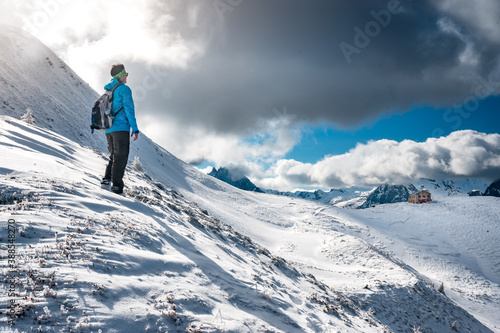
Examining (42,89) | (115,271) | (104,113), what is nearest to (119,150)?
(104,113)

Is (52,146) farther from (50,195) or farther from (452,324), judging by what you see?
(452,324)

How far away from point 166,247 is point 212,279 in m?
1.47

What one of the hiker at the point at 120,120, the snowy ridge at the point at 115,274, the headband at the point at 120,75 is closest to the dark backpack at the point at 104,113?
the hiker at the point at 120,120

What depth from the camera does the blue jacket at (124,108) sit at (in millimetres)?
7570

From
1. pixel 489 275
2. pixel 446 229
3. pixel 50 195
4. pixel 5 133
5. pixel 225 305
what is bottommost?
pixel 225 305

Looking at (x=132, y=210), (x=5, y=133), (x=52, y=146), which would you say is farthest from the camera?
(x=52, y=146)

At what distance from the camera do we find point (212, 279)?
5.61m

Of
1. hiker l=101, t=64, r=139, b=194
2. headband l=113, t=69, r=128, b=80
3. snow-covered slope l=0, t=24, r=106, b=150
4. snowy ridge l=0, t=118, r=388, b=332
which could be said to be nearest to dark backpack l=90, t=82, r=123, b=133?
hiker l=101, t=64, r=139, b=194

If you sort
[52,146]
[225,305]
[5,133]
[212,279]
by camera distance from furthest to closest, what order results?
[52,146]
[5,133]
[212,279]
[225,305]

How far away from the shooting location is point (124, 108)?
766 cm

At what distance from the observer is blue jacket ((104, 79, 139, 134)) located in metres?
7.57

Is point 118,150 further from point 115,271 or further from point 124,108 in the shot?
point 115,271

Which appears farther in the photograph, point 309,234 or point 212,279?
point 309,234

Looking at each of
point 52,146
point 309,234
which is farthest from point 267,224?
point 52,146
